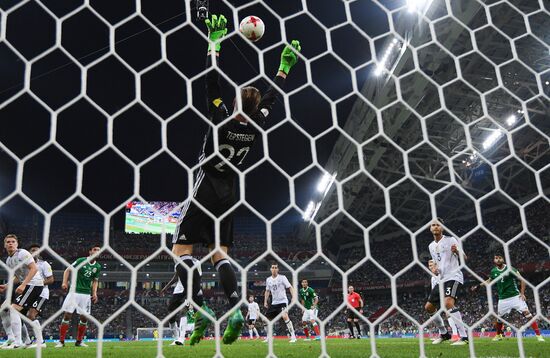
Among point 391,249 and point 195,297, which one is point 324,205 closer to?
point 391,249

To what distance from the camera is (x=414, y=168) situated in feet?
76.5

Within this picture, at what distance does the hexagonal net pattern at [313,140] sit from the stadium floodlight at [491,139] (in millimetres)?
179

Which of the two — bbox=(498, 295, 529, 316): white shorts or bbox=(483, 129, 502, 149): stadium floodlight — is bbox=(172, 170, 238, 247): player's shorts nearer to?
bbox=(498, 295, 529, 316): white shorts

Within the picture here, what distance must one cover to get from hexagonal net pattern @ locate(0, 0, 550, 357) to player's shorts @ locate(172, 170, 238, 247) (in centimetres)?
5

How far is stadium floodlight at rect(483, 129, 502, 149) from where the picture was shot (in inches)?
767

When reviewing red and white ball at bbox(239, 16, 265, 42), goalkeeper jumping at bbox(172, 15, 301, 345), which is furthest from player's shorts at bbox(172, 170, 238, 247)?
red and white ball at bbox(239, 16, 265, 42)

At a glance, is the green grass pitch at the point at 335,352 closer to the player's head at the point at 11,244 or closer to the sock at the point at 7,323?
the sock at the point at 7,323

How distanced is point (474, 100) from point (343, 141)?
5434mm

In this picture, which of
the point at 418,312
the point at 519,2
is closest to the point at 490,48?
the point at 519,2

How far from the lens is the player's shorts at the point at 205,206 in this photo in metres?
3.30

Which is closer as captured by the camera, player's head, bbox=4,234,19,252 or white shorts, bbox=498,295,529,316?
player's head, bbox=4,234,19,252

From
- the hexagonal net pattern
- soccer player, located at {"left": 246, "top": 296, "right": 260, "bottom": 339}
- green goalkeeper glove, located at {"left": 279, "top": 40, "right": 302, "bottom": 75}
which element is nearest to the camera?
the hexagonal net pattern

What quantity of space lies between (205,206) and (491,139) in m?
19.9

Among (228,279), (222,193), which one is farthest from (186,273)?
(222,193)
